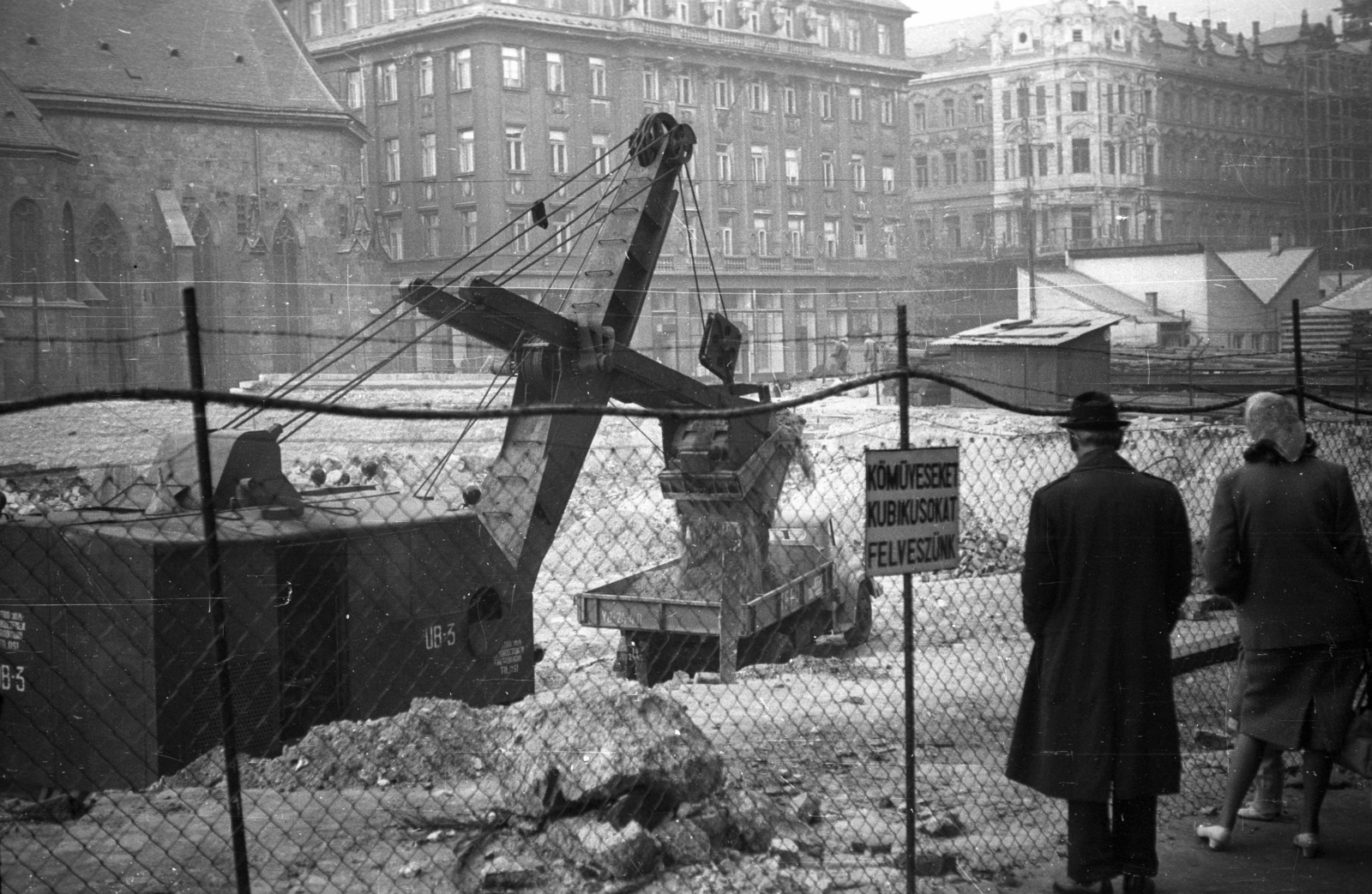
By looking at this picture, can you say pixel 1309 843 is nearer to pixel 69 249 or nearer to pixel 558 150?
pixel 69 249

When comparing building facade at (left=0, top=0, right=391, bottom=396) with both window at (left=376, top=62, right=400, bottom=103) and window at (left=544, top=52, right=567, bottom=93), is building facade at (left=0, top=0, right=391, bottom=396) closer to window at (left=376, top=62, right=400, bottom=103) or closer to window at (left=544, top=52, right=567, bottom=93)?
window at (left=376, top=62, right=400, bottom=103)

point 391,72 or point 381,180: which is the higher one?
point 391,72

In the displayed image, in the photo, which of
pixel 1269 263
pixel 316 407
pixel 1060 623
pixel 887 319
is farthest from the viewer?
pixel 887 319

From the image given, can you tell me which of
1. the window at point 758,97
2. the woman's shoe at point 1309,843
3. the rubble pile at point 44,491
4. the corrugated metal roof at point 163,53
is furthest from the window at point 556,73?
the woman's shoe at point 1309,843

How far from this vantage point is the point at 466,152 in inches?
1861

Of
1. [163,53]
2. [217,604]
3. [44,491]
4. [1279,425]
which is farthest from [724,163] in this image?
[217,604]

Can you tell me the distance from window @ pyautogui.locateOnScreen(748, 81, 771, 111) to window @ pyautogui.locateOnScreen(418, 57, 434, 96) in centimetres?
1310

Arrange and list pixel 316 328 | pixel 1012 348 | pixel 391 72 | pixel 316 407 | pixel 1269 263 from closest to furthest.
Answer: pixel 316 407, pixel 1012 348, pixel 1269 263, pixel 316 328, pixel 391 72

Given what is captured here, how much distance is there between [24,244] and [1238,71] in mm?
43821

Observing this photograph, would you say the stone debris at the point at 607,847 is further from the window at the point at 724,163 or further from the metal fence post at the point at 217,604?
the window at the point at 724,163

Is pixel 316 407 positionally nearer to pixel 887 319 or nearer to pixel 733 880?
pixel 733 880

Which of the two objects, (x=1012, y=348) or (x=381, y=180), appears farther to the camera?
(x=381, y=180)

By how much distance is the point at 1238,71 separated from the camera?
52.5 meters

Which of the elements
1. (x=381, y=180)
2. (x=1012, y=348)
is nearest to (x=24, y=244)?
(x=381, y=180)
